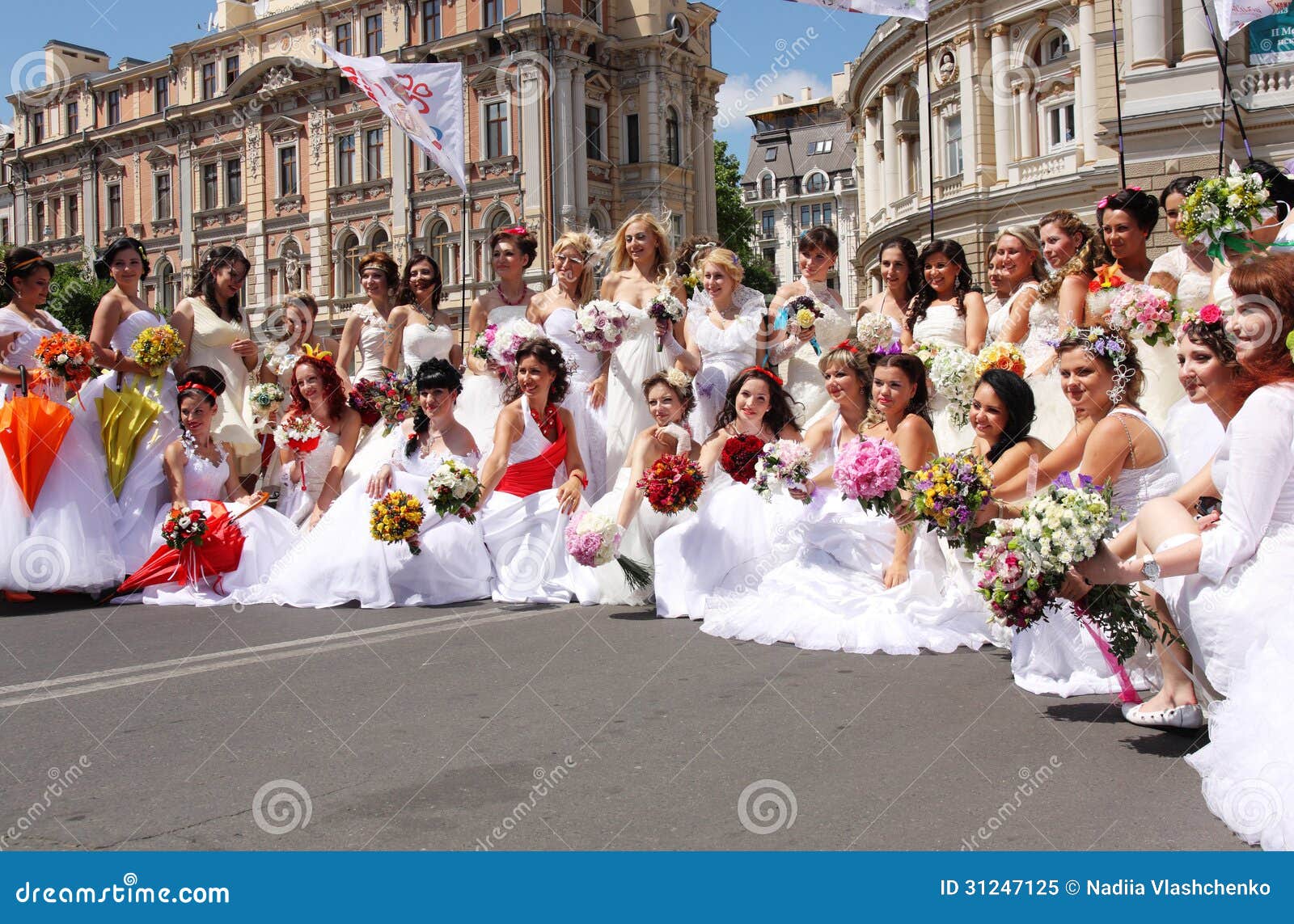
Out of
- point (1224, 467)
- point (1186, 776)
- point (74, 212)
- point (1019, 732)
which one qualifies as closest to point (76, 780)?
Result: point (1019, 732)

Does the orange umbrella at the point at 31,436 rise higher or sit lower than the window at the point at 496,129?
lower

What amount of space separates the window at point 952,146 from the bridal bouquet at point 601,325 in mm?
34163

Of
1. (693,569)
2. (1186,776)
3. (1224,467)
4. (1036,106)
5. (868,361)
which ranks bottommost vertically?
(1186,776)

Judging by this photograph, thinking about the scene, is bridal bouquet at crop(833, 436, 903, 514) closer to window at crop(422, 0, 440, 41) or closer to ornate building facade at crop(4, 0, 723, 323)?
ornate building facade at crop(4, 0, 723, 323)

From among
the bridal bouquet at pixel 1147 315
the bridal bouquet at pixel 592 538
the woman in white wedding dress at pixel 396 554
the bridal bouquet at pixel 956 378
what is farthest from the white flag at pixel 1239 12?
the bridal bouquet at pixel 592 538

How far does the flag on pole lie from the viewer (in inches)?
418

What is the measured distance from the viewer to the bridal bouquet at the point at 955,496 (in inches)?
212

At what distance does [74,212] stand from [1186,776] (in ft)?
191

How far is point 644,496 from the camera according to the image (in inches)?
312

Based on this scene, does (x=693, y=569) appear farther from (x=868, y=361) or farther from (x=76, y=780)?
(x=76, y=780)

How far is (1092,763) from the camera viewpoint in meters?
4.21

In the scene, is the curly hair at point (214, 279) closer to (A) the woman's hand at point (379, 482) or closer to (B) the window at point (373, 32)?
(A) the woman's hand at point (379, 482)

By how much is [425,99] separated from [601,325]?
6.29 meters

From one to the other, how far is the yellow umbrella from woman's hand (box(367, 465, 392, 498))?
2.00 meters
